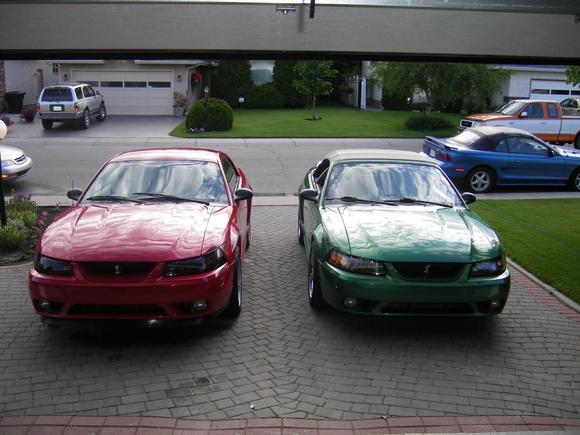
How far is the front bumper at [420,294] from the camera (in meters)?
5.52

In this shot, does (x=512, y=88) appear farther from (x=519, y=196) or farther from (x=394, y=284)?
(x=394, y=284)

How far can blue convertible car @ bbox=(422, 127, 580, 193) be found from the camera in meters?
13.7

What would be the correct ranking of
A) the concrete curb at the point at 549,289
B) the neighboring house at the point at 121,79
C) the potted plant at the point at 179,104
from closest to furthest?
the concrete curb at the point at 549,289 < the neighboring house at the point at 121,79 < the potted plant at the point at 179,104

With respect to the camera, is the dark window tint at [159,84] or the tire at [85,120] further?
the dark window tint at [159,84]

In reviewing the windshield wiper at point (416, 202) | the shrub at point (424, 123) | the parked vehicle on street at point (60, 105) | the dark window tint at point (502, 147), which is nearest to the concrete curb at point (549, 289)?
the windshield wiper at point (416, 202)

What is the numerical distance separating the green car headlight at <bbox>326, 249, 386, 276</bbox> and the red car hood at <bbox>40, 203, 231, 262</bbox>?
1129 mm

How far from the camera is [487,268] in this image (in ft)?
18.8

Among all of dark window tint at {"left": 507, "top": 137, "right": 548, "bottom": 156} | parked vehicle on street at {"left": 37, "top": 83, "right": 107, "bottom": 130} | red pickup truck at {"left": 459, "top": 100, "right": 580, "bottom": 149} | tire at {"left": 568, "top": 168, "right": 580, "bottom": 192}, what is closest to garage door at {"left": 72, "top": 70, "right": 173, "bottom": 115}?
parked vehicle on street at {"left": 37, "top": 83, "right": 107, "bottom": 130}

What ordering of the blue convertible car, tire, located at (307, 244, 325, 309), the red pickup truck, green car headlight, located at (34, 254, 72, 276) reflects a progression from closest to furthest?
green car headlight, located at (34, 254, 72, 276) < tire, located at (307, 244, 325, 309) < the blue convertible car < the red pickup truck

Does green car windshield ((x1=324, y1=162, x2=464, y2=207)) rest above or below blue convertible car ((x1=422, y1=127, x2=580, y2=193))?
above

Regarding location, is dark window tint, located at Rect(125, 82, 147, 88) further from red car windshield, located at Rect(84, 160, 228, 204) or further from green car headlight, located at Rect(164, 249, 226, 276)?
green car headlight, located at Rect(164, 249, 226, 276)

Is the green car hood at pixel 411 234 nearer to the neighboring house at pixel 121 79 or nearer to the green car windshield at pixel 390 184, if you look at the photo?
the green car windshield at pixel 390 184

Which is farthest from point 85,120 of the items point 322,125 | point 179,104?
point 322,125

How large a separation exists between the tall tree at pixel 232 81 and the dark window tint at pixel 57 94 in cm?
1481
